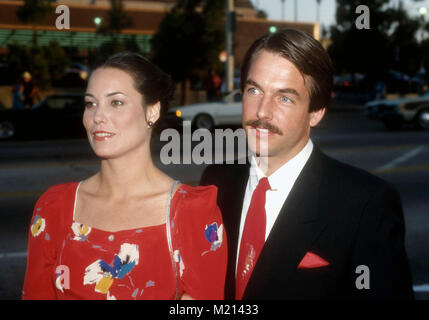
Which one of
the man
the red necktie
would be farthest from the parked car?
the red necktie

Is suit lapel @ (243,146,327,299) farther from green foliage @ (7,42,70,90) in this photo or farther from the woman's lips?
green foliage @ (7,42,70,90)

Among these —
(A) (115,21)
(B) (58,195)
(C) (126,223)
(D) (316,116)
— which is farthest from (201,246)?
(A) (115,21)

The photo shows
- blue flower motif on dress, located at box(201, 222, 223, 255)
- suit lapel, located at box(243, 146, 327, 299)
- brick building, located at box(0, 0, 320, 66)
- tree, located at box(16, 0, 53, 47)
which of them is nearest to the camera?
suit lapel, located at box(243, 146, 327, 299)

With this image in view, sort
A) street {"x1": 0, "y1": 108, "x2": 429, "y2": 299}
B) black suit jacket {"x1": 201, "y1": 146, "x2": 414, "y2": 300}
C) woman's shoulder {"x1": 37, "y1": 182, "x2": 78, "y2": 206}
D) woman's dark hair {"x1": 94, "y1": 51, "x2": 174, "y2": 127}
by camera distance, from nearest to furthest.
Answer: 1. black suit jacket {"x1": 201, "y1": 146, "x2": 414, "y2": 300}
2. woman's dark hair {"x1": 94, "y1": 51, "x2": 174, "y2": 127}
3. woman's shoulder {"x1": 37, "y1": 182, "x2": 78, "y2": 206}
4. street {"x1": 0, "y1": 108, "x2": 429, "y2": 299}

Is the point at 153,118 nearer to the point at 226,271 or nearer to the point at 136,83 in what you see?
the point at 136,83

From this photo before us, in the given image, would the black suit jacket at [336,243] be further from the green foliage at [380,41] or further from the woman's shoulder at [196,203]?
the green foliage at [380,41]

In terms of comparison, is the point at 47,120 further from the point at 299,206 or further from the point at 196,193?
the point at 299,206

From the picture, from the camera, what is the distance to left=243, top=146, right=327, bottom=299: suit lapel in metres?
2.54

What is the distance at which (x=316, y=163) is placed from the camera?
2.81 metres

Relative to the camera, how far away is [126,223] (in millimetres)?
2744

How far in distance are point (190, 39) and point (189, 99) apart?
492cm
